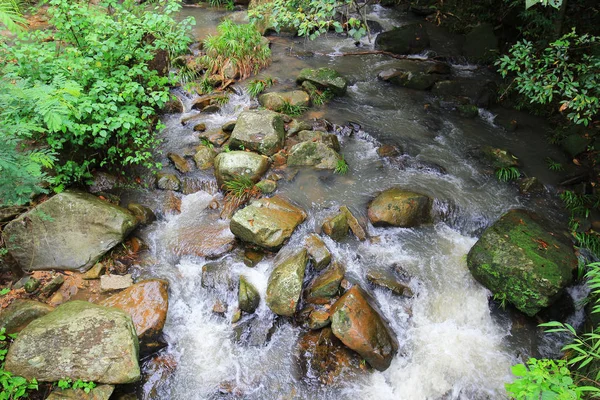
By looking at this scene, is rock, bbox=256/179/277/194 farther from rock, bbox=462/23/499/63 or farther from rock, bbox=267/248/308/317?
rock, bbox=462/23/499/63

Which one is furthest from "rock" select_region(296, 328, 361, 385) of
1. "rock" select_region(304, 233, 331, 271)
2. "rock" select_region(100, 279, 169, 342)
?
"rock" select_region(100, 279, 169, 342)

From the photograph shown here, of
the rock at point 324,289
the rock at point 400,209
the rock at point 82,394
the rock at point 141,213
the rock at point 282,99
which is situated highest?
the rock at point 282,99

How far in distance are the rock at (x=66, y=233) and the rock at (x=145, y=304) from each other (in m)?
0.85

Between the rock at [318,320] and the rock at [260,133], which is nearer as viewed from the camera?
the rock at [318,320]

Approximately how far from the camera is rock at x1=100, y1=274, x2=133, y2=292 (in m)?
5.28

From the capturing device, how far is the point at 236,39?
9977 mm

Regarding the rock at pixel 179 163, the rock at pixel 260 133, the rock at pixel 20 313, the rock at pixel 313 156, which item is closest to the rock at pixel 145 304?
the rock at pixel 20 313

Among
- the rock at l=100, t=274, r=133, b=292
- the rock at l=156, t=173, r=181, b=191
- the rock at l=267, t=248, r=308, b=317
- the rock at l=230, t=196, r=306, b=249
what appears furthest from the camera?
the rock at l=156, t=173, r=181, b=191

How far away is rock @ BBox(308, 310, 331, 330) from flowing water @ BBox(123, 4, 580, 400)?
21 cm

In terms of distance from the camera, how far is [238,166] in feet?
22.2

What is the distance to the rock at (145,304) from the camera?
4855 mm

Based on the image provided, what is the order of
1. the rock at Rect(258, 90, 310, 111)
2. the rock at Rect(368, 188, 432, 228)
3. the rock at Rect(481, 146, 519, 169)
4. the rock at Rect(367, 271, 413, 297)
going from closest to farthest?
the rock at Rect(367, 271, 413, 297), the rock at Rect(368, 188, 432, 228), the rock at Rect(481, 146, 519, 169), the rock at Rect(258, 90, 310, 111)

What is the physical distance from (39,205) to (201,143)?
10.4 feet

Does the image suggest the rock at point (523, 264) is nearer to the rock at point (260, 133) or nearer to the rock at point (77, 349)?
the rock at point (260, 133)
